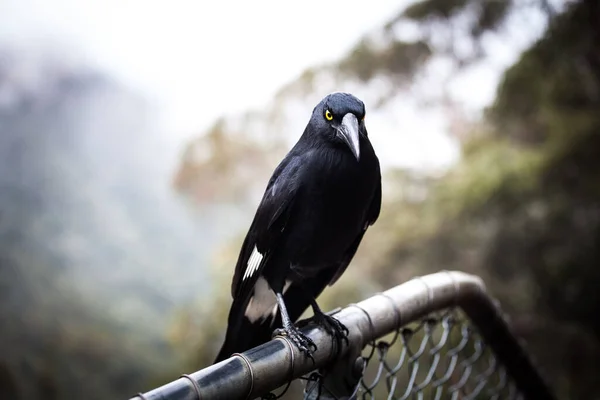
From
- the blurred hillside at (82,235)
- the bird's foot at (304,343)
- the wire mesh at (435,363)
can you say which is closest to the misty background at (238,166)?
the blurred hillside at (82,235)

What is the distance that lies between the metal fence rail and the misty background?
177 centimetres

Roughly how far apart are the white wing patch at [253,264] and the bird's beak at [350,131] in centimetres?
23

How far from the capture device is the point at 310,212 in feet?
3.14

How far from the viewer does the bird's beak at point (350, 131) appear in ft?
2.95

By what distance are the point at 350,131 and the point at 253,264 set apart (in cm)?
27

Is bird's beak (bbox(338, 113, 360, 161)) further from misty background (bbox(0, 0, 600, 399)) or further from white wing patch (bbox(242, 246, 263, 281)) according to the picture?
misty background (bbox(0, 0, 600, 399))

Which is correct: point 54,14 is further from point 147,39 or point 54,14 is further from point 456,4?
point 456,4

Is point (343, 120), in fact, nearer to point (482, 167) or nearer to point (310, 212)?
point (310, 212)

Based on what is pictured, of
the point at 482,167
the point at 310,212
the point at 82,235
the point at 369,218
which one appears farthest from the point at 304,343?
the point at 482,167

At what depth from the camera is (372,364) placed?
312 centimetres

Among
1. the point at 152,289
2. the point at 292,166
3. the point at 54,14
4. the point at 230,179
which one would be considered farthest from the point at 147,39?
the point at 292,166

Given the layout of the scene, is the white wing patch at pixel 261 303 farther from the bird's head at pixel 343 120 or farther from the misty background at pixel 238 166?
the misty background at pixel 238 166

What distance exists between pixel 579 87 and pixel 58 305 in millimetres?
2670

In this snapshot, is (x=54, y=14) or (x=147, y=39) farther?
(x=147, y=39)
